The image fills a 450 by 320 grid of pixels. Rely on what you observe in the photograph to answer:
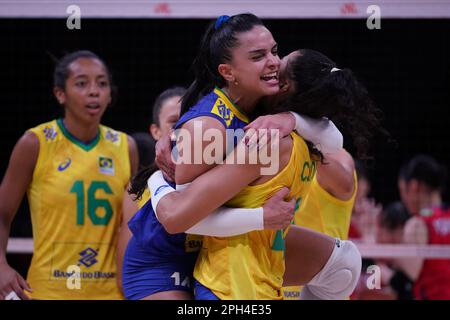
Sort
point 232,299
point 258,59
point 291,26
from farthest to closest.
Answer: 1. point 291,26
2. point 258,59
3. point 232,299

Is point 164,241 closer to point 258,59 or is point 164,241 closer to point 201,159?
point 201,159

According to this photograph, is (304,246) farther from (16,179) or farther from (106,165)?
(16,179)

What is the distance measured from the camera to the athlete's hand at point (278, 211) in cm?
274

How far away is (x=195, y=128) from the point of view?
2750mm

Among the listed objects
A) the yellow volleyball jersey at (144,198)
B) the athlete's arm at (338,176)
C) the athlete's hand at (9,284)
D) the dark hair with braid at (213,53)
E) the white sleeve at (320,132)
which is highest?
the dark hair with braid at (213,53)

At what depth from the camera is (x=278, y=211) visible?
108 inches

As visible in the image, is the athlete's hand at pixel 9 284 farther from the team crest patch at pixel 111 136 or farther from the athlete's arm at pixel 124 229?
the team crest patch at pixel 111 136

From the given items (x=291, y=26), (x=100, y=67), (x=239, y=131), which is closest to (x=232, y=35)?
(x=239, y=131)

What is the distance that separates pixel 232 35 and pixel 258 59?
0.14m

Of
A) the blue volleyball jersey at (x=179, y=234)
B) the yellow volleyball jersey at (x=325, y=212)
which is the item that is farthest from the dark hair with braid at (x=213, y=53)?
Result: the yellow volleyball jersey at (x=325, y=212)

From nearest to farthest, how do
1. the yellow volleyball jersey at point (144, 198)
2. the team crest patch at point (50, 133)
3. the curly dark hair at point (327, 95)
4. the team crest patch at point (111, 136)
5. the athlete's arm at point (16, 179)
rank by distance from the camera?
1. the curly dark hair at point (327, 95)
2. the yellow volleyball jersey at point (144, 198)
3. the athlete's arm at point (16, 179)
4. the team crest patch at point (50, 133)
5. the team crest patch at point (111, 136)

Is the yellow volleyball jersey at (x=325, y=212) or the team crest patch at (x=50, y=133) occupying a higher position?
the team crest patch at (x=50, y=133)

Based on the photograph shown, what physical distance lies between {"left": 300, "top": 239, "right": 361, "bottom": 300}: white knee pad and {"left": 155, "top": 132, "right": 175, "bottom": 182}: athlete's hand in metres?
0.78

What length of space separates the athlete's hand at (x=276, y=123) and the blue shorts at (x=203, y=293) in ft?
1.97
